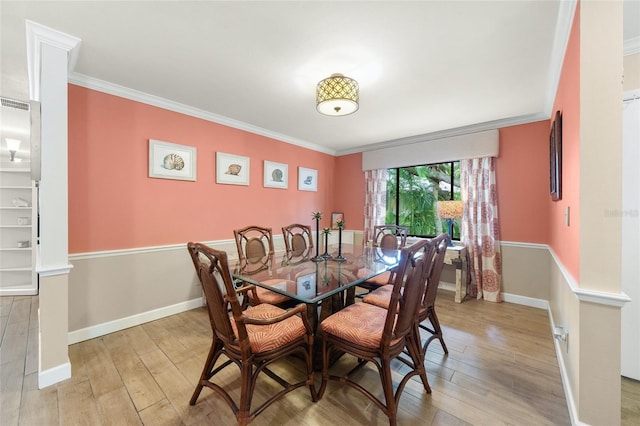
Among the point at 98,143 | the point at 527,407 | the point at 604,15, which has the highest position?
the point at 604,15

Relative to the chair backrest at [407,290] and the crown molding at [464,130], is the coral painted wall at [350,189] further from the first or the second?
the chair backrest at [407,290]

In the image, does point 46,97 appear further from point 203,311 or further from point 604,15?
A: point 604,15

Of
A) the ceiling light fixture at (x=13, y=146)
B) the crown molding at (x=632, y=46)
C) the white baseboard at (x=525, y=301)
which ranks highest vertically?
the crown molding at (x=632, y=46)

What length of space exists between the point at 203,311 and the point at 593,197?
3.59 metres

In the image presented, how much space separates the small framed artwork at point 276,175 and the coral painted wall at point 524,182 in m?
3.20

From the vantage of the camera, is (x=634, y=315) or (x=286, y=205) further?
(x=286, y=205)

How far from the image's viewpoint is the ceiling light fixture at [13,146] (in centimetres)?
373

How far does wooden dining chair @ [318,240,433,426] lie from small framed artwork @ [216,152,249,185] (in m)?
2.53

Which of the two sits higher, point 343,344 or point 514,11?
point 514,11

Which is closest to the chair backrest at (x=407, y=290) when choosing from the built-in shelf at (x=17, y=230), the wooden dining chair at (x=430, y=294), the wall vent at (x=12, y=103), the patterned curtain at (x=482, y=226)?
Answer: the wooden dining chair at (x=430, y=294)

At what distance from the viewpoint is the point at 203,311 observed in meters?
3.08

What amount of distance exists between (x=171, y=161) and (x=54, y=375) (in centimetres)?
213

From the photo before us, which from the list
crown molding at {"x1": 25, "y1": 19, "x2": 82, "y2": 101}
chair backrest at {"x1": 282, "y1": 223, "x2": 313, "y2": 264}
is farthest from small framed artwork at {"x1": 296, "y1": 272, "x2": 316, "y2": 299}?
crown molding at {"x1": 25, "y1": 19, "x2": 82, "y2": 101}

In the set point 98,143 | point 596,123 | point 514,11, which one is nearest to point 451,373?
point 596,123
